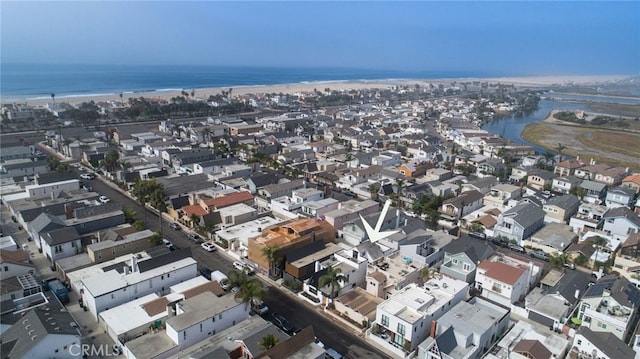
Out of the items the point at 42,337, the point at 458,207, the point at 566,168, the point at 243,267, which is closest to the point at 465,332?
the point at 243,267

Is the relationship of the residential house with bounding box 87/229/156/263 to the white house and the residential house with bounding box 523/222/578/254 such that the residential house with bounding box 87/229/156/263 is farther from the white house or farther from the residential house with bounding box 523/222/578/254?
the residential house with bounding box 523/222/578/254

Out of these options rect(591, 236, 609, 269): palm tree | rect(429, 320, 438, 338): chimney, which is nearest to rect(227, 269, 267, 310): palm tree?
rect(429, 320, 438, 338): chimney

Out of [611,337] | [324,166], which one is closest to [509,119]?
[324,166]

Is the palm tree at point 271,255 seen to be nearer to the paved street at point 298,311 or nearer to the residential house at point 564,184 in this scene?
the paved street at point 298,311

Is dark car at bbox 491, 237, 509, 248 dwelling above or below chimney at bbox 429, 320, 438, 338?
below

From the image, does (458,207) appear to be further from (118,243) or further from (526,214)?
(118,243)
